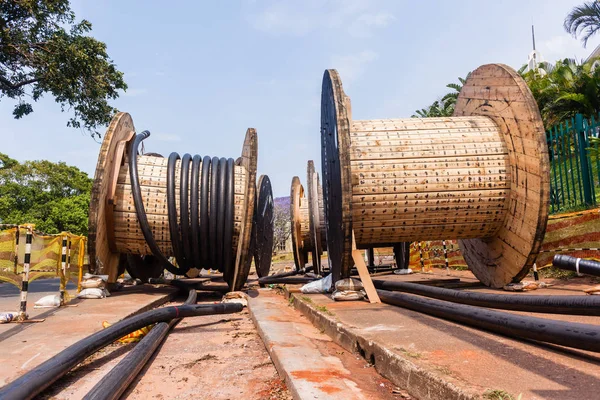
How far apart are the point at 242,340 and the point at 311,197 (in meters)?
6.67

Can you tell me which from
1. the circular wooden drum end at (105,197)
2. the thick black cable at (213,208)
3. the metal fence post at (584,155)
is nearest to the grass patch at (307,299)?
the thick black cable at (213,208)

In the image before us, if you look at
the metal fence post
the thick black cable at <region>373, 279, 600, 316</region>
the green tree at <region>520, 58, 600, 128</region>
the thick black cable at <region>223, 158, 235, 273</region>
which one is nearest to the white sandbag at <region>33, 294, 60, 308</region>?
the thick black cable at <region>223, 158, 235, 273</region>

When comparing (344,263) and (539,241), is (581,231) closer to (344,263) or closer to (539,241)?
(539,241)

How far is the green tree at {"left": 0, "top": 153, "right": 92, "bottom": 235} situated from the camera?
114 feet

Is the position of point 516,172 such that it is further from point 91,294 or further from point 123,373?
point 91,294

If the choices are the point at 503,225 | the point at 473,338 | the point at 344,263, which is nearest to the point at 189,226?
the point at 344,263

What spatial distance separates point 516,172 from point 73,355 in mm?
4525

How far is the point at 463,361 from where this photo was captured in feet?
7.14

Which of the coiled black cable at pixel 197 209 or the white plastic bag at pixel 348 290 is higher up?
the coiled black cable at pixel 197 209

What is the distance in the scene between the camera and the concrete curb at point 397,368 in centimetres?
183

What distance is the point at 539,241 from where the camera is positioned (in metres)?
4.81

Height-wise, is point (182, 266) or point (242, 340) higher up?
point (182, 266)

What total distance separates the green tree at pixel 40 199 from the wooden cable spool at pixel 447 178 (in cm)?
3336

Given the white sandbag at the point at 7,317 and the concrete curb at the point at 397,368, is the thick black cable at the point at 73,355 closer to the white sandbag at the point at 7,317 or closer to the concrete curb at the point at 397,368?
the concrete curb at the point at 397,368
